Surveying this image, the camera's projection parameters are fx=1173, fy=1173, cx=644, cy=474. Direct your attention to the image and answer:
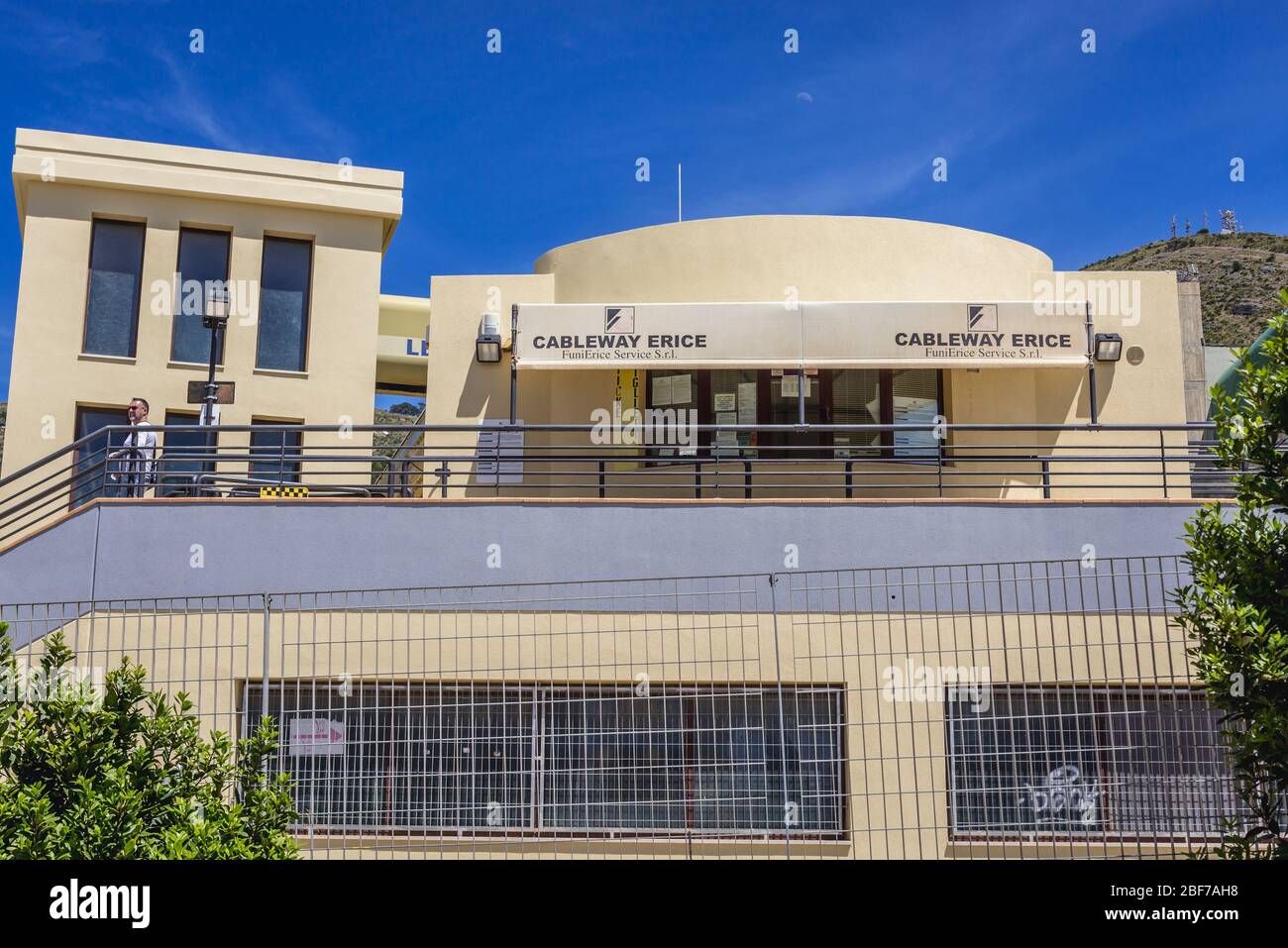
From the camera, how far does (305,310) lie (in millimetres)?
18953

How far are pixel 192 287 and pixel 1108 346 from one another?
45.1ft

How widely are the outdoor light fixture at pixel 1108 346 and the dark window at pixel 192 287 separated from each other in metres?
13.0

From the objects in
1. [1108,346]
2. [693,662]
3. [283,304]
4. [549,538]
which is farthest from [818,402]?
[283,304]

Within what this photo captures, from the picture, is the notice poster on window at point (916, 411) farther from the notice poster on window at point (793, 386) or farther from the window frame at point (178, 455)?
the window frame at point (178, 455)

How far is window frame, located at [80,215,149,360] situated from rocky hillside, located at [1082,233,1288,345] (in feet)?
140

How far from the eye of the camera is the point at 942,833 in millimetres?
8008

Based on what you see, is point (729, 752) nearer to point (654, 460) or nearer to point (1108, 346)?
point (654, 460)

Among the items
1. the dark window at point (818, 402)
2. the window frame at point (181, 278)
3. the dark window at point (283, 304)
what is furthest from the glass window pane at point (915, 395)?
the window frame at point (181, 278)

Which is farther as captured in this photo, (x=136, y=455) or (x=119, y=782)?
(x=136, y=455)

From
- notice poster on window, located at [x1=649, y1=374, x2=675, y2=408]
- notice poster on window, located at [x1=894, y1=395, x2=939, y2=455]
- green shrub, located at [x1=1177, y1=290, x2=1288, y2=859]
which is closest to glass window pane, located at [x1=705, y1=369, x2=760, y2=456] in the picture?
notice poster on window, located at [x1=649, y1=374, x2=675, y2=408]

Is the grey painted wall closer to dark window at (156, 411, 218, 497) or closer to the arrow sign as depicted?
dark window at (156, 411, 218, 497)

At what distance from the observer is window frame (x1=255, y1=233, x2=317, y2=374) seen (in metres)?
18.6
